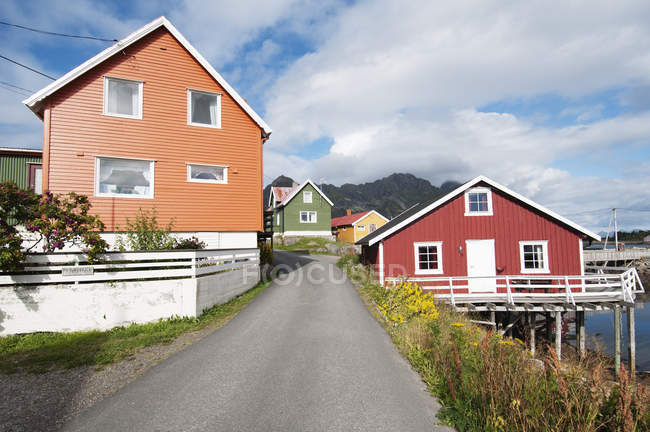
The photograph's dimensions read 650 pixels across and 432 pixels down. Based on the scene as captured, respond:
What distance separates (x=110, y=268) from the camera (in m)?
8.83

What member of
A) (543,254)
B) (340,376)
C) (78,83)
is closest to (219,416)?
(340,376)

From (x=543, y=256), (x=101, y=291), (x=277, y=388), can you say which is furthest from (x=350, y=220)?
(x=277, y=388)

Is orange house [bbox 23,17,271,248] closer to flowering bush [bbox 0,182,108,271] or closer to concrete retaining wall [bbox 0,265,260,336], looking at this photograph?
flowering bush [bbox 0,182,108,271]

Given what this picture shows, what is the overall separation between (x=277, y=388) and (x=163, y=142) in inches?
489

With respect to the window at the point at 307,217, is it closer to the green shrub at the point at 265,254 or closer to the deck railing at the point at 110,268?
the green shrub at the point at 265,254

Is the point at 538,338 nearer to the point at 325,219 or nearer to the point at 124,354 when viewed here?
the point at 124,354

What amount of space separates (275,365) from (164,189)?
1061cm

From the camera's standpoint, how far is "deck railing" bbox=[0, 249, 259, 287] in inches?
318

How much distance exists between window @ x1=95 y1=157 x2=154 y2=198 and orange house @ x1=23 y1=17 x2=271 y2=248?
4 cm

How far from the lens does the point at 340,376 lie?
573 centimetres

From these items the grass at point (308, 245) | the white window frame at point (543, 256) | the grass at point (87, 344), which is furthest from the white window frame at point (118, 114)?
the grass at point (308, 245)

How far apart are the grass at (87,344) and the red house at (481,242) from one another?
406 inches

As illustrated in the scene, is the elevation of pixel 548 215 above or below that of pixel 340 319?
above

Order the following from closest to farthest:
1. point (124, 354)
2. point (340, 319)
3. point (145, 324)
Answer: point (124, 354) → point (145, 324) → point (340, 319)
